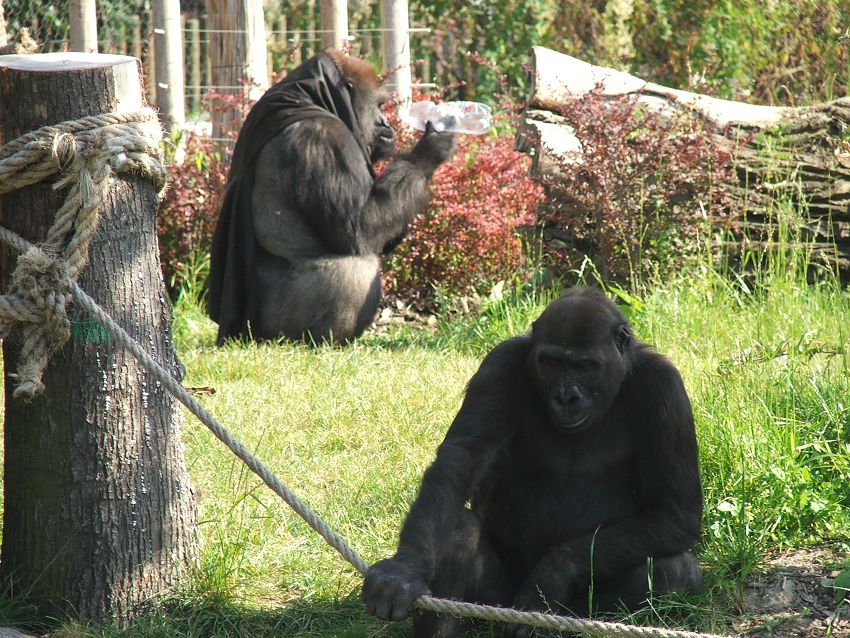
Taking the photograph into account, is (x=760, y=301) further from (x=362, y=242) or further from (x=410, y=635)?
(x=410, y=635)

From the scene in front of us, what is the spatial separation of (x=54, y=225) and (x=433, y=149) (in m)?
4.15

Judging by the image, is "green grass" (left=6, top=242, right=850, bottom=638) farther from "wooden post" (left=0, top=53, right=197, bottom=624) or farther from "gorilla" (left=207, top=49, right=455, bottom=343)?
"gorilla" (left=207, top=49, right=455, bottom=343)

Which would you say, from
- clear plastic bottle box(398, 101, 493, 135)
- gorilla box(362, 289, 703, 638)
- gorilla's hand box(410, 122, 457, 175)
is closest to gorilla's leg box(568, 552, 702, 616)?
gorilla box(362, 289, 703, 638)

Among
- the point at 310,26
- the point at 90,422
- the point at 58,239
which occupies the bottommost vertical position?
the point at 90,422

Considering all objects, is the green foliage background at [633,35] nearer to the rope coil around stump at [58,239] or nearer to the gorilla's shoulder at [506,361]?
the gorilla's shoulder at [506,361]

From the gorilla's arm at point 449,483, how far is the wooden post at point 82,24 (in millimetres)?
6128

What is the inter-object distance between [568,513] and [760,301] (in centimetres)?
292

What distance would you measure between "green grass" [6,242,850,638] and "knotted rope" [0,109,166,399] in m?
0.82

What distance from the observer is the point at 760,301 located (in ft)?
18.8

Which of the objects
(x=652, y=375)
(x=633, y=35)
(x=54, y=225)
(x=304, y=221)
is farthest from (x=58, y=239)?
(x=633, y=35)

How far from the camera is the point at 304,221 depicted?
22.2 ft

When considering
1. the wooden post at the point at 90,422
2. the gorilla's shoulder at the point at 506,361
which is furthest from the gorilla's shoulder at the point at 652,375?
the wooden post at the point at 90,422

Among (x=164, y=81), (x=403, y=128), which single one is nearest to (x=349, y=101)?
(x=403, y=128)

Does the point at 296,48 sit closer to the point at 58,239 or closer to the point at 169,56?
the point at 169,56
